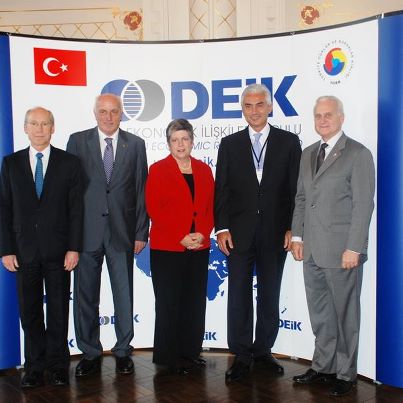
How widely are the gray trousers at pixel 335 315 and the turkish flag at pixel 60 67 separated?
207cm

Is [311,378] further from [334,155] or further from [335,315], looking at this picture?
[334,155]

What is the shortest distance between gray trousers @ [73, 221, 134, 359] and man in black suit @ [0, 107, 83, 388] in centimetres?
17

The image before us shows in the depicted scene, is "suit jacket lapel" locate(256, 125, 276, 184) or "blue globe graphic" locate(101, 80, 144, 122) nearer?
"suit jacket lapel" locate(256, 125, 276, 184)

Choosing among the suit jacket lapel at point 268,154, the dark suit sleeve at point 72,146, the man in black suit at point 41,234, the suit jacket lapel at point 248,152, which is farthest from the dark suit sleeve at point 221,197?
the dark suit sleeve at point 72,146

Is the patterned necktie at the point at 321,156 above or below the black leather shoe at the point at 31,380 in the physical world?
above

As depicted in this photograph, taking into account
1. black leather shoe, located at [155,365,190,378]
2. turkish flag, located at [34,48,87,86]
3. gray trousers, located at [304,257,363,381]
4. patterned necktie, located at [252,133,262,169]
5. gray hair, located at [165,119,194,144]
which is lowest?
black leather shoe, located at [155,365,190,378]

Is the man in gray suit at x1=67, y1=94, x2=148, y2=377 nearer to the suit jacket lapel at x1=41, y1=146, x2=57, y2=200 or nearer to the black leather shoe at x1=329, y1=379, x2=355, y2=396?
the suit jacket lapel at x1=41, y1=146, x2=57, y2=200

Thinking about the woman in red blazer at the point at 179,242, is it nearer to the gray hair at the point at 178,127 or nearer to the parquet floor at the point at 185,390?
the gray hair at the point at 178,127

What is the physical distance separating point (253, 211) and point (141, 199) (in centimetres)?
77

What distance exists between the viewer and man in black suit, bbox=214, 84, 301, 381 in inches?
123

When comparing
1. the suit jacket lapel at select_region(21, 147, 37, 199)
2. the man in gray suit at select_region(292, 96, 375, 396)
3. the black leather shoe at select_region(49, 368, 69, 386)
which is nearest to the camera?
the man in gray suit at select_region(292, 96, 375, 396)

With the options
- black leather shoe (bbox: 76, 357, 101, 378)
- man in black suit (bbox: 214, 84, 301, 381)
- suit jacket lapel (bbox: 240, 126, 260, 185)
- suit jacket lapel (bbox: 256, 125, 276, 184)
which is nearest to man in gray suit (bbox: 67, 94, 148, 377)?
black leather shoe (bbox: 76, 357, 101, 378)


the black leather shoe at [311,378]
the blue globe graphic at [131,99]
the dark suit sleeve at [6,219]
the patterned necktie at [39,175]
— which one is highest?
the blue globe graphic at [131,99]

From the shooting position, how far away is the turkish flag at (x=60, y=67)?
11.1ft
